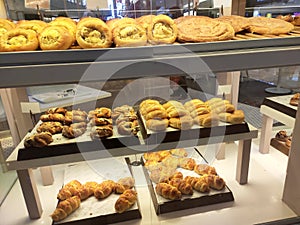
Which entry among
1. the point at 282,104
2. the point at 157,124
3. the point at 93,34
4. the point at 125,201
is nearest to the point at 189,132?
the point at 157,124

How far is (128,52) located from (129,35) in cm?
9

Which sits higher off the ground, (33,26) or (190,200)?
(33,26)

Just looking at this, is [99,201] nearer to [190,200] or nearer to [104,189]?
[104,189]

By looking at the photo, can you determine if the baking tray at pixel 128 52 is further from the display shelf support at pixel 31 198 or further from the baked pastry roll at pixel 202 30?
the display shelf support at pixel 31 198

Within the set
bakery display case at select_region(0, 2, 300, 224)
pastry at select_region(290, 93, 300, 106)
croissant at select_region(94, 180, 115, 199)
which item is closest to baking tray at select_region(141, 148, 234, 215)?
bakery display case at select_region(0, 2, 300, 224)

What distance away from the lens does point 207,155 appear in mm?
1396

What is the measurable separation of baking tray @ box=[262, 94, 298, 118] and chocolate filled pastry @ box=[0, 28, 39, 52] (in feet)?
3.78

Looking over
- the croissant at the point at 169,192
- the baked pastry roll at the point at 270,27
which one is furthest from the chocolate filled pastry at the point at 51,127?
the baked pastry roll at the point at 270,27

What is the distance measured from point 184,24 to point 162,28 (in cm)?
10

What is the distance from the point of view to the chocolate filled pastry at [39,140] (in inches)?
36.1

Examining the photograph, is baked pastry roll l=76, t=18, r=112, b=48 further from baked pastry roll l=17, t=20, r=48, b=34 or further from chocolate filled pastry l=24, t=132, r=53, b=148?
chocolate filled pastry l=24, t=132, r=53, b=148

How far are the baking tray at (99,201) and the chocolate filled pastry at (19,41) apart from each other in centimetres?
55

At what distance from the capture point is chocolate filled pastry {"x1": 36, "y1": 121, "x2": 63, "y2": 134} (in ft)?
3.25

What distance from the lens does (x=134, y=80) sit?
91 cm
